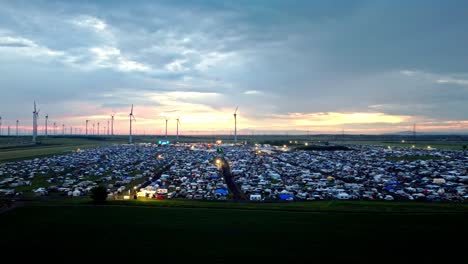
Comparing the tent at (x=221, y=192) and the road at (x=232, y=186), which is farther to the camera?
the tent at (x=221, y=192)

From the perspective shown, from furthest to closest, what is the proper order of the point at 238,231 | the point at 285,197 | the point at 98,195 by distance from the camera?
the point at 285,197 < the point at 98,195 < the point at 238,231

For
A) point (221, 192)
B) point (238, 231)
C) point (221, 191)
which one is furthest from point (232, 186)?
point (238, 231)

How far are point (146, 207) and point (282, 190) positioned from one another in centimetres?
1603

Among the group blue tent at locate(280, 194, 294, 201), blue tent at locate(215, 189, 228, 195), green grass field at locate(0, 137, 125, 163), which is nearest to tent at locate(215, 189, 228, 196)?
blue tent at locate(215, 189, 228, 195)

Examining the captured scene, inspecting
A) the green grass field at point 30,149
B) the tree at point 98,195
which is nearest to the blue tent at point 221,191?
the tree at point 98,195

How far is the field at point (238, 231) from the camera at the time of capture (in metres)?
17.0

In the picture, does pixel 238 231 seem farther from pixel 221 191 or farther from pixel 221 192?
pixel 221 191

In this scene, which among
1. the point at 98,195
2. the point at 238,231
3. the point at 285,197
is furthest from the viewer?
the point at 285,197

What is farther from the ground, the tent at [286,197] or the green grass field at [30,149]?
the green grass field at [30,149]

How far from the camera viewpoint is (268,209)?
27.9 m

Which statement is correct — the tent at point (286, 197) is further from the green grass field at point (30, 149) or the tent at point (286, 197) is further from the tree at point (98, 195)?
the green grass field at point (30, 149)

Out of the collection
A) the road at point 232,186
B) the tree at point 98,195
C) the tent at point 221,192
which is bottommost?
the road at point 232,186

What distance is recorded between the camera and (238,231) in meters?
21.0

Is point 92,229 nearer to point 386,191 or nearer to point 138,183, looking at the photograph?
point 138,183
